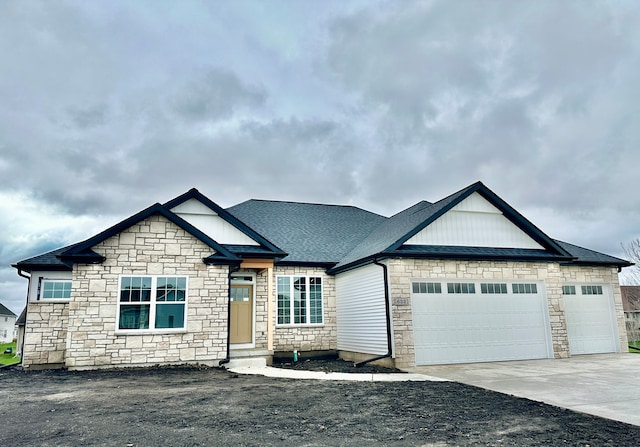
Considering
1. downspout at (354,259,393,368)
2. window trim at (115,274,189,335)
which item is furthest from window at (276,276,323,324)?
window trim at (115,274,189,335)

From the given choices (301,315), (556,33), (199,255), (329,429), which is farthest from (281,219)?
(329,429)

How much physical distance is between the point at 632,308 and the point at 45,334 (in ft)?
115

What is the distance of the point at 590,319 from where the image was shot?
1573 centimetres

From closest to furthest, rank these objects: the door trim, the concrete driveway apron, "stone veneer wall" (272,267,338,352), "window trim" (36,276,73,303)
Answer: the concrete driveway apron
"window trim" (36,276,73,303)
the door trim
"stone veneer wall" (272,267,338,352)

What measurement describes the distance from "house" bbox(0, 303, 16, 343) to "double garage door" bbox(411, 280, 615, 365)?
63.9m

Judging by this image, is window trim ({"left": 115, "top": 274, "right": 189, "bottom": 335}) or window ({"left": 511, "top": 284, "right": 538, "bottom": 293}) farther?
window ({"left": 511, "top": 284, "right": 538, "bottom": 293})

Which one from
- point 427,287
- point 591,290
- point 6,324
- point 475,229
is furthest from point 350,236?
point 6,324

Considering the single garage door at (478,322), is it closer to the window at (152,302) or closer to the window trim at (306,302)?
the window trim at (306,302)

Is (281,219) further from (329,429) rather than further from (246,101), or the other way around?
(329,429)

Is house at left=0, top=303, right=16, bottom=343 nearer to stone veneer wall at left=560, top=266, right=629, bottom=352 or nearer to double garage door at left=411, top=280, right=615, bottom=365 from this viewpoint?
double garage door at left=411, top=280, right=615, bottom=365

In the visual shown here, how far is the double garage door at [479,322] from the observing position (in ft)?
41.9

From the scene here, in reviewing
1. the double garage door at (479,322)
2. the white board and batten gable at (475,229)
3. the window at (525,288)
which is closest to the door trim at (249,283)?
the double garage door at (479,322)

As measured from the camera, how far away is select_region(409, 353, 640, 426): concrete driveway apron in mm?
6873

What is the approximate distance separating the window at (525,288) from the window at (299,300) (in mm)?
6637
